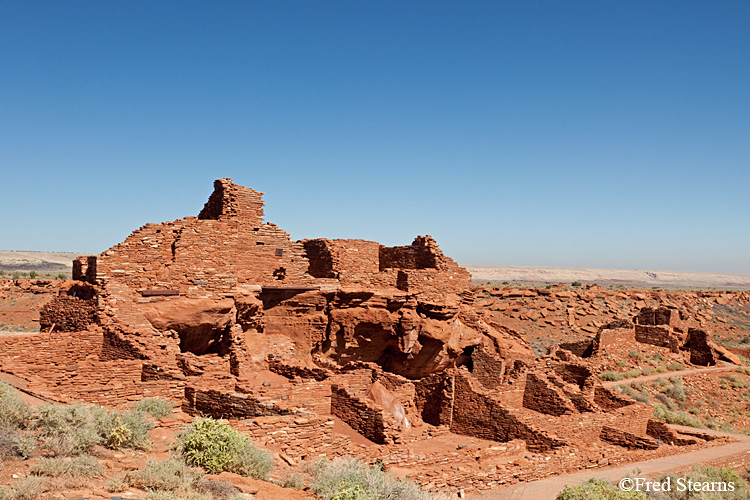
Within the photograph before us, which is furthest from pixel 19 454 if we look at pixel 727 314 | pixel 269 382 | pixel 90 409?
pixel 727 314

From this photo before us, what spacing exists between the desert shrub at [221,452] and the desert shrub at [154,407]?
1913 mm

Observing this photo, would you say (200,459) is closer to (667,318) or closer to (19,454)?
(19,454)

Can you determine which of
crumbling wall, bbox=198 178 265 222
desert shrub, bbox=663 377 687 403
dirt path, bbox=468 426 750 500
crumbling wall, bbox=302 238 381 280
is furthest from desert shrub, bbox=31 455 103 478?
desert shrub, bbox=663 377 687 403

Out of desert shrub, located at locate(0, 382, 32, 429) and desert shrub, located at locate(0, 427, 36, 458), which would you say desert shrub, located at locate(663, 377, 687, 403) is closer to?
desert shrub, located at locate(0, 382, 32, 429)

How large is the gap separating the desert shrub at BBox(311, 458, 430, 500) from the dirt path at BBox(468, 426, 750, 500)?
10.2ft

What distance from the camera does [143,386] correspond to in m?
10.0

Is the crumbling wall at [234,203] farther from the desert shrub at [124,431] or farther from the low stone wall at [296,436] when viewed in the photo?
the desert shrub at [124,431]

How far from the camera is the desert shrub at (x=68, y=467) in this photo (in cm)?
555

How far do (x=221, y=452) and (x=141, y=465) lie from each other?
100cm

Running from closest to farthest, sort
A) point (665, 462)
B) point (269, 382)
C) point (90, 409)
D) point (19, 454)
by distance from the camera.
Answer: point (19, 454)
point (90, 409)
point (269, 382)
point (665, 462)

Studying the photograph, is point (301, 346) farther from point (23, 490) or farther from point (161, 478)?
point (23, 490)

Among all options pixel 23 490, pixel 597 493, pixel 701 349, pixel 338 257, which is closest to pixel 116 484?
pixel 23 490

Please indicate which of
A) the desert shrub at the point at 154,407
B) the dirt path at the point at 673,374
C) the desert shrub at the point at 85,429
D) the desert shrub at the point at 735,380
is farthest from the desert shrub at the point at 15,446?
the desert shrub at the point at 735,380

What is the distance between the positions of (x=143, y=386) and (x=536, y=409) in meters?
12.1
